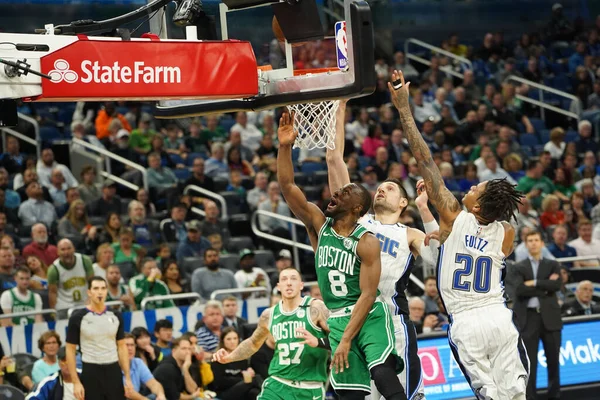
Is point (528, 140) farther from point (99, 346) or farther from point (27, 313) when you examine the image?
point (99, 346)

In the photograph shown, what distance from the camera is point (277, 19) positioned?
7.58 meters

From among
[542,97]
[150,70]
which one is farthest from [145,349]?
[542,97]

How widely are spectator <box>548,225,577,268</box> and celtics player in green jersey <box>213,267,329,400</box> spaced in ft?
25.1

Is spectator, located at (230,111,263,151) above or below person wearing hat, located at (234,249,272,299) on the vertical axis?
above

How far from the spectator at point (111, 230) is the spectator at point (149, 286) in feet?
3.52

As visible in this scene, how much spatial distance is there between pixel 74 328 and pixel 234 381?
1.97 meters

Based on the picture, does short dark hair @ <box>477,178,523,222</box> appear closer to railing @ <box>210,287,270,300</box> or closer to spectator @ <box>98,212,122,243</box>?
railing @ <box>210,287,270,300</box>

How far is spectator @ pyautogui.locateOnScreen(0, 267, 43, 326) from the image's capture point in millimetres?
12375

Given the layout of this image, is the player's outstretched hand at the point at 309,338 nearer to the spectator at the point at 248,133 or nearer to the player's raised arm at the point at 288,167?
the player's raised arm at the point at 288,167

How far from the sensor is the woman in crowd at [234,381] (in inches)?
465

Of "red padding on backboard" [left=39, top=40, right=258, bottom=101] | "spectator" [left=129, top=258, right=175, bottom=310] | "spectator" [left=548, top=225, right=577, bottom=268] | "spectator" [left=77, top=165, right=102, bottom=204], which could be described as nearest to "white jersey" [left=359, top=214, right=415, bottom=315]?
"red padding on backboard" [left=39, top=40, right=258, bottom=101]

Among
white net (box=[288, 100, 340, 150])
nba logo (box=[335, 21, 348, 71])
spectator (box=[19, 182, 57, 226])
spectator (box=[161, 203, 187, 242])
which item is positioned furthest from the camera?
spectator (box=[161, 203, 187, 242])

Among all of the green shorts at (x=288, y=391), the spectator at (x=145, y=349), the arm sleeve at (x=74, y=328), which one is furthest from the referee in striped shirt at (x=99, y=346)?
the green shorts at (x=288, y=391)

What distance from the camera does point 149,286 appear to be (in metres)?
13.3
